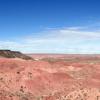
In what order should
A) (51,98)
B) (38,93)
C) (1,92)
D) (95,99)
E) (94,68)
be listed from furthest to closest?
(94,68) < (38,93) < (1,92) < (51,98) < (95,99)

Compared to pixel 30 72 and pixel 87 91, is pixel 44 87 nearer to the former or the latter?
pixel 30 72

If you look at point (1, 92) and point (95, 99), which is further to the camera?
point (1, 92)

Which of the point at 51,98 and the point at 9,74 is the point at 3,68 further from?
the point at 51,98

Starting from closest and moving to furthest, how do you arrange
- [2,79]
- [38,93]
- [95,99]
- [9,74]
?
1. [95,99]
2. [38,93]
3. [2,79]
4. [9,74]

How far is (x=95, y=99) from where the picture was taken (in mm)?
26547

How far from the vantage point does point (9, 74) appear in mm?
41312

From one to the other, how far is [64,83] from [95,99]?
613 inches

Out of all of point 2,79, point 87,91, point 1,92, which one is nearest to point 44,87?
point 2,79

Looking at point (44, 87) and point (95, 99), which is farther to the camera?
point (44, 87)

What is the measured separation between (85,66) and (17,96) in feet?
121

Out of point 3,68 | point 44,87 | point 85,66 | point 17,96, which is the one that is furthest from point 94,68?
point 17,96

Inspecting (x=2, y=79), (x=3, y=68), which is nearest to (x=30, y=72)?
(x=2, y=79)

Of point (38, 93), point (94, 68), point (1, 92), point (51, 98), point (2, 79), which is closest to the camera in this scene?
point (51, 98)

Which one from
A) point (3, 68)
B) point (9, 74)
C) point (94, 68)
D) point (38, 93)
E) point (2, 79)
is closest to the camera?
point (38, 93)
